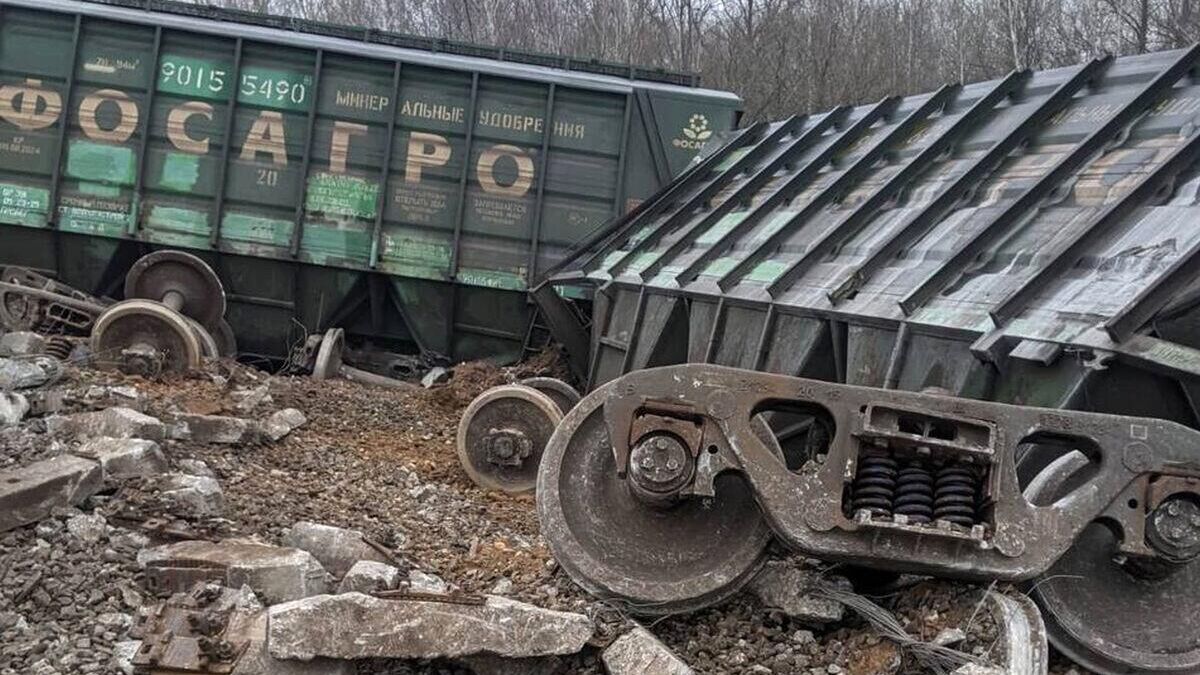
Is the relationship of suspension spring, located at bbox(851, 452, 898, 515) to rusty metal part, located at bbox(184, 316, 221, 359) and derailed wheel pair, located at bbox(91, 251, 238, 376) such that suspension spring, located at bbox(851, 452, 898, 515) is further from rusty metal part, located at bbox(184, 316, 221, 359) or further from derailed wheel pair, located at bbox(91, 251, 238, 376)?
rusty metal part, located at bbox(184, 316, 221, 359)

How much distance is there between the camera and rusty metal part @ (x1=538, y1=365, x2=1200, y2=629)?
12.0ft

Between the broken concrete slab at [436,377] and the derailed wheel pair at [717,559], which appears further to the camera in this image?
the broken concrete slab at [436,377]

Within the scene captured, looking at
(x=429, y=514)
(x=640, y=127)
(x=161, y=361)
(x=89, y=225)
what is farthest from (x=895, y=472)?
(x=89, y=225)

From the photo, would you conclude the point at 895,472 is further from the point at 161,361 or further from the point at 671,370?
the point at 161,361

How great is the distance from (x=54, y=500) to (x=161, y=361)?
3.72 m

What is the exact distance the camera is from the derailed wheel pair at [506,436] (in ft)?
22.4

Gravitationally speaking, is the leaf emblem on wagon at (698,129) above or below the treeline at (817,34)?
below

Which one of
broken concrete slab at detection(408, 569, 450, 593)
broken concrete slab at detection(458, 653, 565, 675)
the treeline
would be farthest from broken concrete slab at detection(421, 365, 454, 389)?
the treeline

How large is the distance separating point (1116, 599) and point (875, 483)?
0.87 m

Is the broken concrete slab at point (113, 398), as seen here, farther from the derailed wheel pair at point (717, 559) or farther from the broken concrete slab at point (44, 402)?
the derailed wheel pair at point (717, 559)

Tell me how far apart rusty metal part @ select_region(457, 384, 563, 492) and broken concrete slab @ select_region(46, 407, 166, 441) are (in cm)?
170

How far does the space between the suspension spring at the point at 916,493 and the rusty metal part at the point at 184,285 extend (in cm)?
715

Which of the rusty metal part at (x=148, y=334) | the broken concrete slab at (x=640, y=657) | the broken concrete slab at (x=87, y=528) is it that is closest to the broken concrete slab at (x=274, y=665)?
the broken concrete slab at (x=640, y=657)

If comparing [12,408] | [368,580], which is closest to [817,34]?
[12,408]
